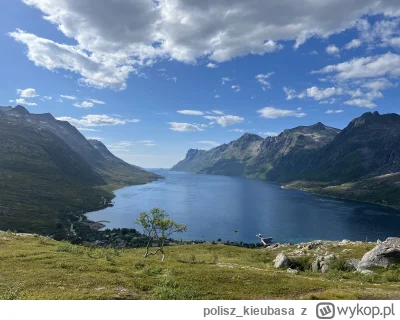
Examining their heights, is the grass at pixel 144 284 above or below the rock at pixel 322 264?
above

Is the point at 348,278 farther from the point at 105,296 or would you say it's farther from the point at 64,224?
the point at 64,224

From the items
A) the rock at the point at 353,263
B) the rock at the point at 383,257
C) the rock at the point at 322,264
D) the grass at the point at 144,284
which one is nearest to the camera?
the grass at the point at 144,284

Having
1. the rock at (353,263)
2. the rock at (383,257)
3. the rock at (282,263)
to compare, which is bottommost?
the rock at (282,263)

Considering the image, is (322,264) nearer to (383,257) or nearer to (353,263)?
(353,263)

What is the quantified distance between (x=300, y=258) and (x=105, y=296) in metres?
60.3

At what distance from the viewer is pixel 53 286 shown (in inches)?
1249

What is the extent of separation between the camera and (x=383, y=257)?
60125 mm

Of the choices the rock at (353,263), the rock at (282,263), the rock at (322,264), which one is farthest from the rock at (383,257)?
the rock at (282,263)

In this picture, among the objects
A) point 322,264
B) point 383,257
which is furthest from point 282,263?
point 383,257

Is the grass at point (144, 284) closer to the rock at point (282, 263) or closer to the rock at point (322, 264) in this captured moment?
the rock at point (322, 264)

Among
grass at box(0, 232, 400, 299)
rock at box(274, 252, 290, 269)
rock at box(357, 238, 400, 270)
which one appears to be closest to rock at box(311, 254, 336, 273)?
rock at box(274, 252, 290, 269)

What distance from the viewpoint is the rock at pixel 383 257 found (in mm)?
59247
